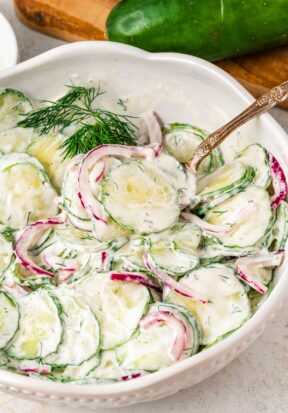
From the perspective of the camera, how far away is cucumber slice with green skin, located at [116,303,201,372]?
1.61m

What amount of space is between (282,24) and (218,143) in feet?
1.88

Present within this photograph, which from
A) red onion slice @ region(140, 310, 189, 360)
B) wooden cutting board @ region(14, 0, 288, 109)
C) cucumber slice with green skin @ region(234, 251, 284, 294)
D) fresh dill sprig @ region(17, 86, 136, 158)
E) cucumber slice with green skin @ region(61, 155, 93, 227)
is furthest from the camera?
wooden cutting board @ region(14, 0, 288, 109)

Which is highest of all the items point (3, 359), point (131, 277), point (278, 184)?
point (278, 184)

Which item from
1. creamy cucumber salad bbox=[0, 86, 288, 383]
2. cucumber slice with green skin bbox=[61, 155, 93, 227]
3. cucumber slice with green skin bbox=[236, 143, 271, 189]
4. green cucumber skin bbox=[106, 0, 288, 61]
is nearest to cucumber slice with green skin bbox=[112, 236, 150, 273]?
creamy cucumber salad bbox=[0, 86, 288, 383]

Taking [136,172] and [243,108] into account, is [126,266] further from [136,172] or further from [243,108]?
[243,108]

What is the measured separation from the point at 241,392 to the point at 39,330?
590 millimetres

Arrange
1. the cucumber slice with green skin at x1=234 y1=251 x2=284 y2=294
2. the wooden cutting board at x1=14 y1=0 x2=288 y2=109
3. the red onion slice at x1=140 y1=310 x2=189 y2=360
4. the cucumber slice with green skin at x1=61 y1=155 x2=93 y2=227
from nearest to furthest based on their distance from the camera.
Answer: the red onion slice at x1=140 y1=310 x2=189 y2=360 < the cucumber slice with green skin at x1=234 y1=251 x2=284 y2=294 < the cucumber slice with green skin at x1=61 y1=155 x2=93 y2=227 < the wooden cutting board at x1=14 y1=0 x2=288 y2=109

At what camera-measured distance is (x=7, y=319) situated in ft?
5.57

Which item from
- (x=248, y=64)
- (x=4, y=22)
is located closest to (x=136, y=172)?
(x=248, y=64)

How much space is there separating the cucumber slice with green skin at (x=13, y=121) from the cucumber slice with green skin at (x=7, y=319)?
1.37 ft

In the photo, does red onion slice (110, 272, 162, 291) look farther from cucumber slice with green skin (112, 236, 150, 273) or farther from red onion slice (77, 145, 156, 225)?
red onion slice (77, 145, 156, 225)

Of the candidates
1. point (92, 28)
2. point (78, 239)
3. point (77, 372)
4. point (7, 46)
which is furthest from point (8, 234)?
point (92, 28)

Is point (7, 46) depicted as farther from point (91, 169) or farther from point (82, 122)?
point (91, 169)

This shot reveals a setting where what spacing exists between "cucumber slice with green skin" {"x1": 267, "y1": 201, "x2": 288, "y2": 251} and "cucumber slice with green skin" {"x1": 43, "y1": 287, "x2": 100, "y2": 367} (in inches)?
17.4
